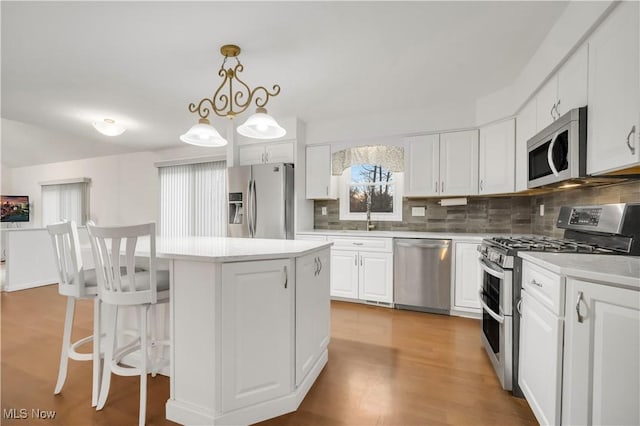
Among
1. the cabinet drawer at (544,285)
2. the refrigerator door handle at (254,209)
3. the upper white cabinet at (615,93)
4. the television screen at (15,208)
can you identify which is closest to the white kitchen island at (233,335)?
the cabinet drawer at (544,285)

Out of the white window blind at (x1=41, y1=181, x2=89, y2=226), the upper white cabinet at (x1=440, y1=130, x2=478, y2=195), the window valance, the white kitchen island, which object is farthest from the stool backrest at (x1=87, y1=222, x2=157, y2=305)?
the white window blind at (x1=41, y1=181, x2=89, y2=226)

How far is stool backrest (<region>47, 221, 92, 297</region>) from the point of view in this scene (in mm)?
1642

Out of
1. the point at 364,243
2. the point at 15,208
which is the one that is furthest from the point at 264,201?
the point at 15,208

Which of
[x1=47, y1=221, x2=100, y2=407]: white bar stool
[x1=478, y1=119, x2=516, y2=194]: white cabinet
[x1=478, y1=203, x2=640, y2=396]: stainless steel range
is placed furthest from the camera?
[x1=478, y1=119, x2=516, y2=194]: white cabinet

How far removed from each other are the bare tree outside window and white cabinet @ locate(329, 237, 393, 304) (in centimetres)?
71

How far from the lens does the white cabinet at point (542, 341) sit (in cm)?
123

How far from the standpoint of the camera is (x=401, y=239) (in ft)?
11.0

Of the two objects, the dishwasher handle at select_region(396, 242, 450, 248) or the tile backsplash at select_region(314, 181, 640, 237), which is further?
the dishwasher handle at select_region(396, 242, 450, 248)

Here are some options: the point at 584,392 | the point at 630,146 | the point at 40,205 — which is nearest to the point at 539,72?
the point at 630,146

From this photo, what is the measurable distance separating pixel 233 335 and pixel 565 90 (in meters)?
2.64

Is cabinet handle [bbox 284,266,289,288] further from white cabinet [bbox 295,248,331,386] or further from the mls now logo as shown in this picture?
the mls now logo

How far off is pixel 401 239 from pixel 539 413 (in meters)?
2.08

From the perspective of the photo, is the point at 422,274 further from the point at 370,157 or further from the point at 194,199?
the point at 194,199

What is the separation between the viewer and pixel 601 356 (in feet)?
3.52
